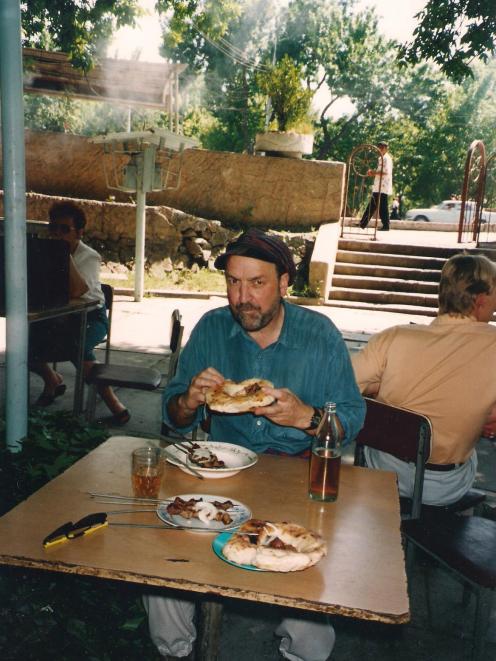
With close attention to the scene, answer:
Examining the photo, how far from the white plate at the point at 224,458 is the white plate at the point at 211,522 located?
0.18 metres

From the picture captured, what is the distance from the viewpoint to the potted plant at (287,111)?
14.5m

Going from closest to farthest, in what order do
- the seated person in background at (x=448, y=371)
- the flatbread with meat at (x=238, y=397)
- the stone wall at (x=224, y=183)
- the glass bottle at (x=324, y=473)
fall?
the glass bottle at (x=324, y=473)
the flatbread with meat at (x=238, y=397)
the seated person in background at (x=448, y=371)
the stone wall at (x=224, y=183)

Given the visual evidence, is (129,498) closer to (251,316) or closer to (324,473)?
(324,473)

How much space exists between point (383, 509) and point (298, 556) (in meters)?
0.55

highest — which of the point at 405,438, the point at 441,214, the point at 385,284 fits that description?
the point at 441,214

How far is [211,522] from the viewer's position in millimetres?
1848

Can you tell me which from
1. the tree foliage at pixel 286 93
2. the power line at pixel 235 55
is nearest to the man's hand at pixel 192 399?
the tree foliage at pixel 286 93

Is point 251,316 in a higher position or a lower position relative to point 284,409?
higher

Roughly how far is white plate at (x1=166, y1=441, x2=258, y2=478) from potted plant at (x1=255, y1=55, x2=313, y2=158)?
43.5 ft

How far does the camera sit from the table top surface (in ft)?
5.01

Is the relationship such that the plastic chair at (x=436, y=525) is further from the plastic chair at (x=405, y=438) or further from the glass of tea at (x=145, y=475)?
the glass of tea at (x=145, y=475)

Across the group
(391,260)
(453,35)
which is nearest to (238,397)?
(453,35)

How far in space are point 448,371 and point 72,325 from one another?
3.60 m

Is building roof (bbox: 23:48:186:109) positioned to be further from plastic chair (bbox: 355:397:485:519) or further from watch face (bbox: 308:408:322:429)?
Result: watch face (bbox: 308:408:322:429)
